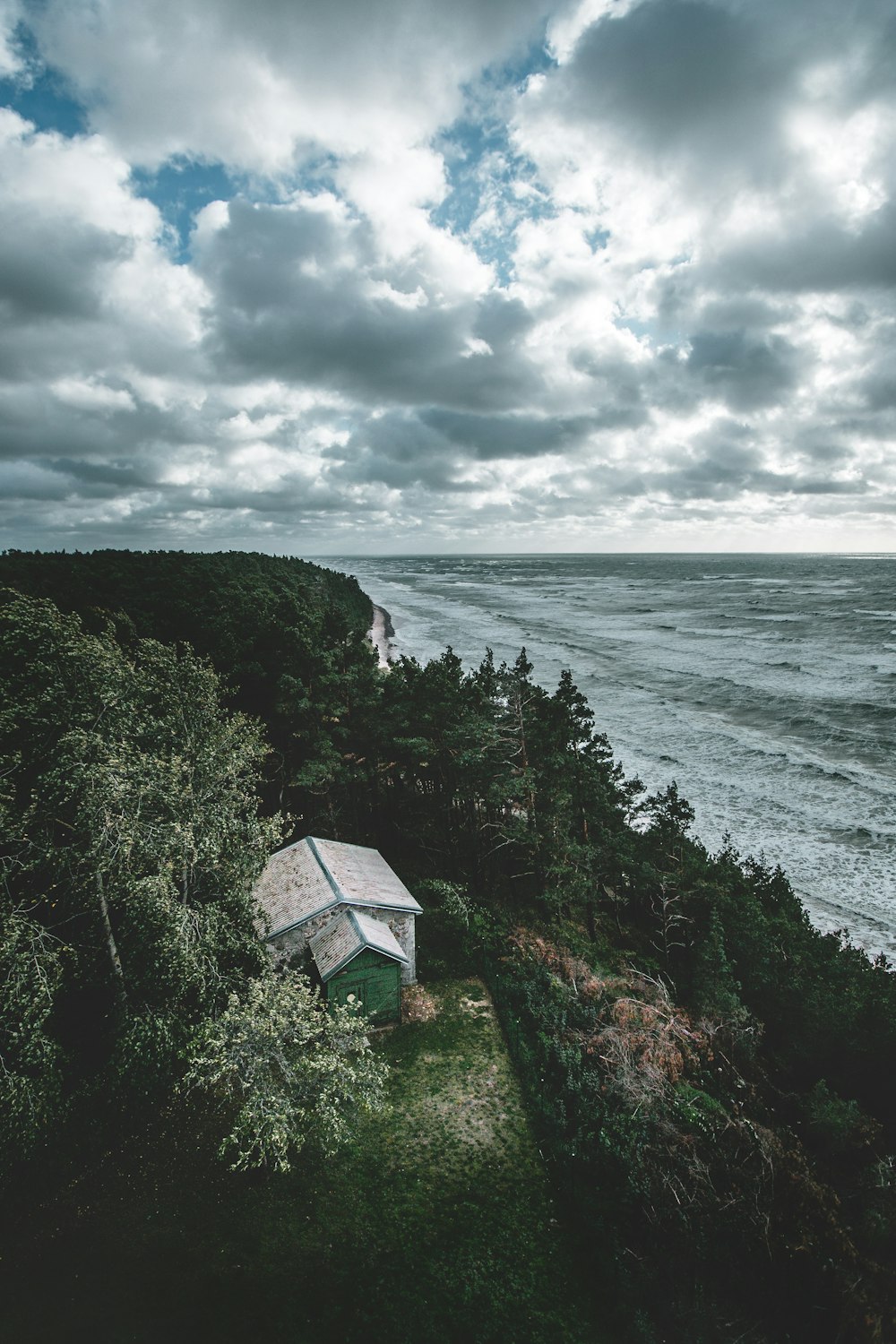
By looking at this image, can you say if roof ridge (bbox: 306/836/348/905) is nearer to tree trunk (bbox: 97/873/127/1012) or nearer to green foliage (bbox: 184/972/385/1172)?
green foliage (bbox: 184/972/385/1172)

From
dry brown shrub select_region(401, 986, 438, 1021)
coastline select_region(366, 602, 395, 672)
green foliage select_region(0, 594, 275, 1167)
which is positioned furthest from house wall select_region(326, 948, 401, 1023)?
coastline select_region(366, 602, 395, 672)

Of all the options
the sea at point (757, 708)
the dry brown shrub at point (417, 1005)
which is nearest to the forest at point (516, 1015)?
the dry brown shrub at point (417, 1005)

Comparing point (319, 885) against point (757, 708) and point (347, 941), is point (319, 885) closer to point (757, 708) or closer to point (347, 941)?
point (347, 941)

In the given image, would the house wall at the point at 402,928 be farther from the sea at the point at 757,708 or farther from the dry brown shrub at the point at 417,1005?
the sea at the point at 757,708

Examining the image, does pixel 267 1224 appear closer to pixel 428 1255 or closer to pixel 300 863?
pixel 428 1255

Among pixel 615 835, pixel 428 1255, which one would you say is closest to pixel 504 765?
pixel 615 835

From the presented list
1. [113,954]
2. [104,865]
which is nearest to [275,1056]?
[113,954]
